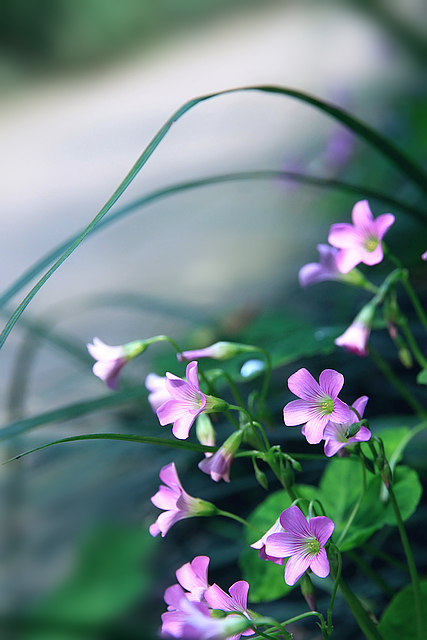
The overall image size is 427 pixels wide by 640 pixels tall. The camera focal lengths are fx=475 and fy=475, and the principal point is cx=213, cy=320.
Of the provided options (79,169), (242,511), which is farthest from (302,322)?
(79,169)

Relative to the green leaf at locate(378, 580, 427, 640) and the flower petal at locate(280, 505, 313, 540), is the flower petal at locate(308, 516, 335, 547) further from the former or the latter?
the green leaf at locate(378, 580, 427, 640)

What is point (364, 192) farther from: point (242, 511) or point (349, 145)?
point (349, 145)

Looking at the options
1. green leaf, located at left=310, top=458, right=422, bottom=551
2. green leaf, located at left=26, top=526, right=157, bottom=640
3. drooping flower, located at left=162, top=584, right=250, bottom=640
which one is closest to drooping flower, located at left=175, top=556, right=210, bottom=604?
drooping flower, located at left=162, top=584, right=250, bottom=640

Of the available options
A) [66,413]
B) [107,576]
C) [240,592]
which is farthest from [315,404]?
[107,576]

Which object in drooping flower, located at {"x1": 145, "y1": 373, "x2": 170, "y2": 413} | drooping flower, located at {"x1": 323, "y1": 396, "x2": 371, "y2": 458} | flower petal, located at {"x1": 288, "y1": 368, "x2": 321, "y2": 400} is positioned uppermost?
drooping flower, located at {"x1": 145, "y1": 373, "x2": 170, "y2": 413}

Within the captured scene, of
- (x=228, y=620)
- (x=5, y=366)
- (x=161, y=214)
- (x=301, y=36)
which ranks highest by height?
(x=301, y=36)

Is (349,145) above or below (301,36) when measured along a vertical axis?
below
